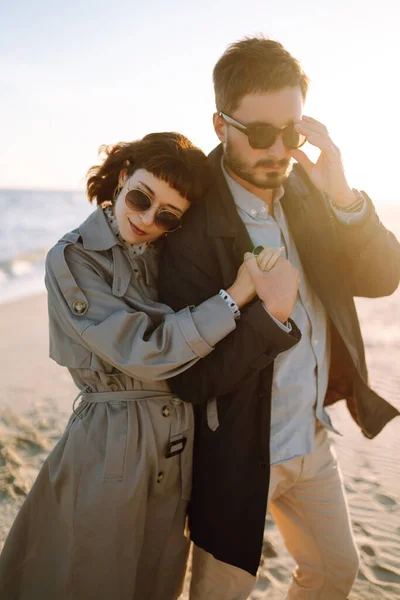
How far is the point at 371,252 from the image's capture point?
2.54m

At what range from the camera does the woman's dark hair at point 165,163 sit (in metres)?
2.40

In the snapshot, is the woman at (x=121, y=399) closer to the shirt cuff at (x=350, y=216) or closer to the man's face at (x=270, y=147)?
the man's face at (x=270, y=147)

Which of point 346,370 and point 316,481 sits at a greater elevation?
point 346,370

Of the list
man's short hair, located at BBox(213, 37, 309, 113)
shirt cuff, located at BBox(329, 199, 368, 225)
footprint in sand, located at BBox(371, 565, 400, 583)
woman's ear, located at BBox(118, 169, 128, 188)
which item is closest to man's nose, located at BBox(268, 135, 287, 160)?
man's short hair, located at BBox(213, 37, 309, 113)

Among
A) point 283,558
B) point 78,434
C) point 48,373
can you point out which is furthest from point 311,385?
point 48,373

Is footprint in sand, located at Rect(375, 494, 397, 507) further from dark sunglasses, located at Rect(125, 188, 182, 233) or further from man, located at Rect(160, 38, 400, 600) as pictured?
dark sunglasses, located at Rect(125, 188, 182, 233)

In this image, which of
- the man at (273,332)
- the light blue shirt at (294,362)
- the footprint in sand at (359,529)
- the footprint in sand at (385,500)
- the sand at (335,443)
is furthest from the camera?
the footprint in sand at (385,500)

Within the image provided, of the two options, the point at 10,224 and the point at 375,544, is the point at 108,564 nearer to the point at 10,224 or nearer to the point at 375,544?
the point at 375,544

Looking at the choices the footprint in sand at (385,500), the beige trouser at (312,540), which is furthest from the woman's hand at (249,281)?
the footprint in sand at (385,500)

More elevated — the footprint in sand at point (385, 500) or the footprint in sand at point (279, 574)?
the footprint in sand at point (279, 574)

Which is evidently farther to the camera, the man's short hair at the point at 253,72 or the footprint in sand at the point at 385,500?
the footprint in sand at the point at 385,500

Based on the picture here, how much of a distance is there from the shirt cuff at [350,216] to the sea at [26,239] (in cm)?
955

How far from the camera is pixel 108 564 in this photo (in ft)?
7.61

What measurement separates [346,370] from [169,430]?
1.02 metres
